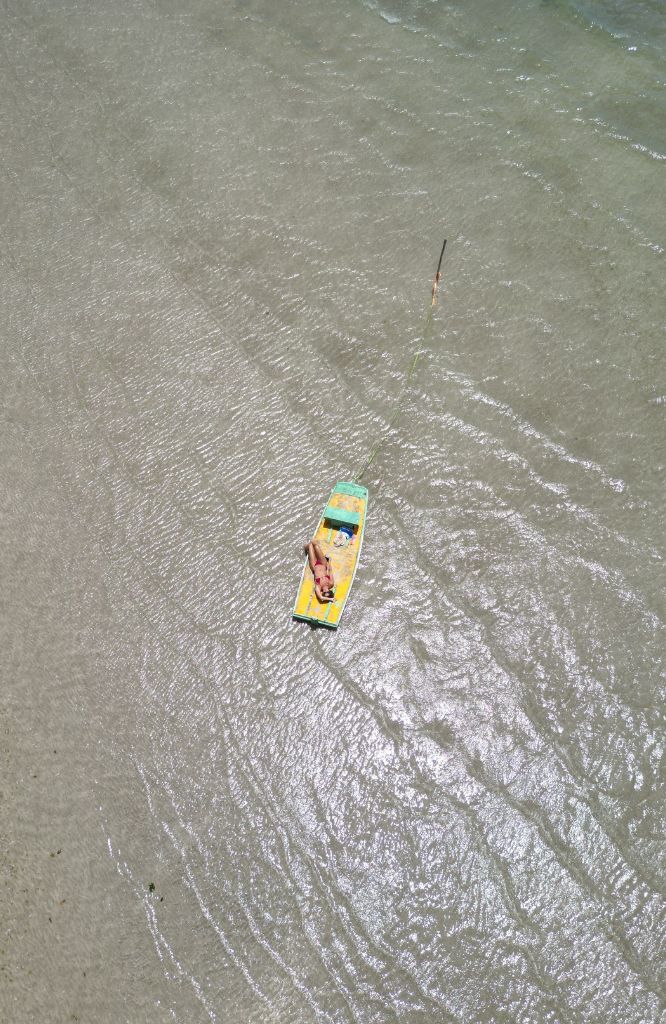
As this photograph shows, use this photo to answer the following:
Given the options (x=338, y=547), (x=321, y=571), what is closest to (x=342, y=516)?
(x=338, y=547)

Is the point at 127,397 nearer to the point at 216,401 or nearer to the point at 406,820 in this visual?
the point at 216,401

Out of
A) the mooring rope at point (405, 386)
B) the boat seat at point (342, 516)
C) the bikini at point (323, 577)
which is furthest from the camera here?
the mooring rope at point (405, 386)

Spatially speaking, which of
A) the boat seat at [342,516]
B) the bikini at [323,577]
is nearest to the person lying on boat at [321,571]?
the bikini at [323,577]

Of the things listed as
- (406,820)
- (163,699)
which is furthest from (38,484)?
(406,820)

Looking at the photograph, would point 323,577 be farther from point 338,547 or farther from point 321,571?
point 338,547

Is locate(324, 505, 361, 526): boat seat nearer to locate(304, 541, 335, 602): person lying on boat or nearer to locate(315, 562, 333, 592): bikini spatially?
locate(304, 541, 335, 602): person lying on boat

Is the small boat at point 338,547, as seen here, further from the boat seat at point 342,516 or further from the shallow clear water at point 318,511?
the shallow clear water at point 318,511

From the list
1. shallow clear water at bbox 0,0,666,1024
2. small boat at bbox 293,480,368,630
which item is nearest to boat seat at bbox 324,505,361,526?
small boat at bbox 293,480,368,630
